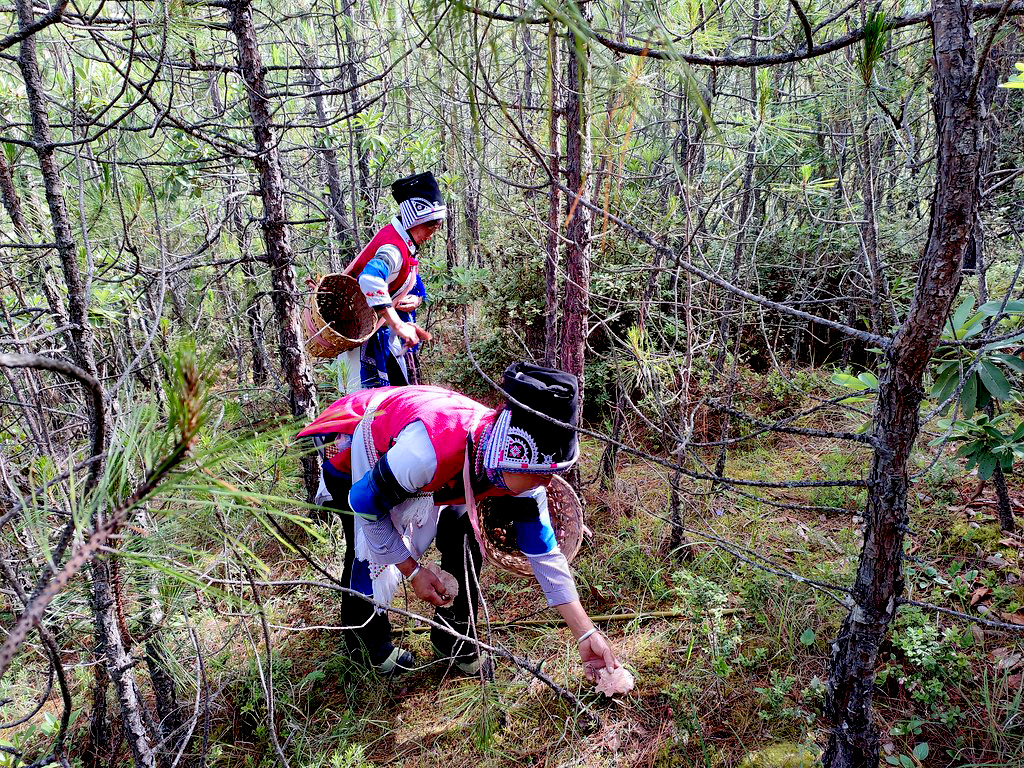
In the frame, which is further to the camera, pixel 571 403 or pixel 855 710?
pixel 571 403

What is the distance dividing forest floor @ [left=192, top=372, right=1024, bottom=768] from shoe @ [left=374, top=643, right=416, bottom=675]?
44 mm

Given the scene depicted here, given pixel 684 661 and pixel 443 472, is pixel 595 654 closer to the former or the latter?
pixel 684 661

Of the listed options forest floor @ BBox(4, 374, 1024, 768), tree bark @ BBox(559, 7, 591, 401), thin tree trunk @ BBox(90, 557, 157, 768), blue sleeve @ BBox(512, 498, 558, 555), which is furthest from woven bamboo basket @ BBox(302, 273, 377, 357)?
thin tree trunk @ BBox(90, 557, 157, 768)

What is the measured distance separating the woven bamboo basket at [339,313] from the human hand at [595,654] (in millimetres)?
1898

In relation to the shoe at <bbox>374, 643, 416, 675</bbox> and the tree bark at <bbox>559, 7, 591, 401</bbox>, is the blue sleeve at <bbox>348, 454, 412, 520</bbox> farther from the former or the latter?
the tree bark at <bbox>559, 7, 591, 401</bbox>

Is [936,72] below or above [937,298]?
above

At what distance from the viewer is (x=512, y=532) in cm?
250

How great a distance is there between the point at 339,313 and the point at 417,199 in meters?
0.84

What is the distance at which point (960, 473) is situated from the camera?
322cm

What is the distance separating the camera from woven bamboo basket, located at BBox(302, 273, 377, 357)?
10.6ft

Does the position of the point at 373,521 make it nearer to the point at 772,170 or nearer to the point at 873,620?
the point at 873,620

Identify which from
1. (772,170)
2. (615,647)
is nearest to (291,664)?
(615,647)

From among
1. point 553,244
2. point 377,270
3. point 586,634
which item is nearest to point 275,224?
point 377,270

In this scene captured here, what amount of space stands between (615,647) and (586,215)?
191 centimetres
